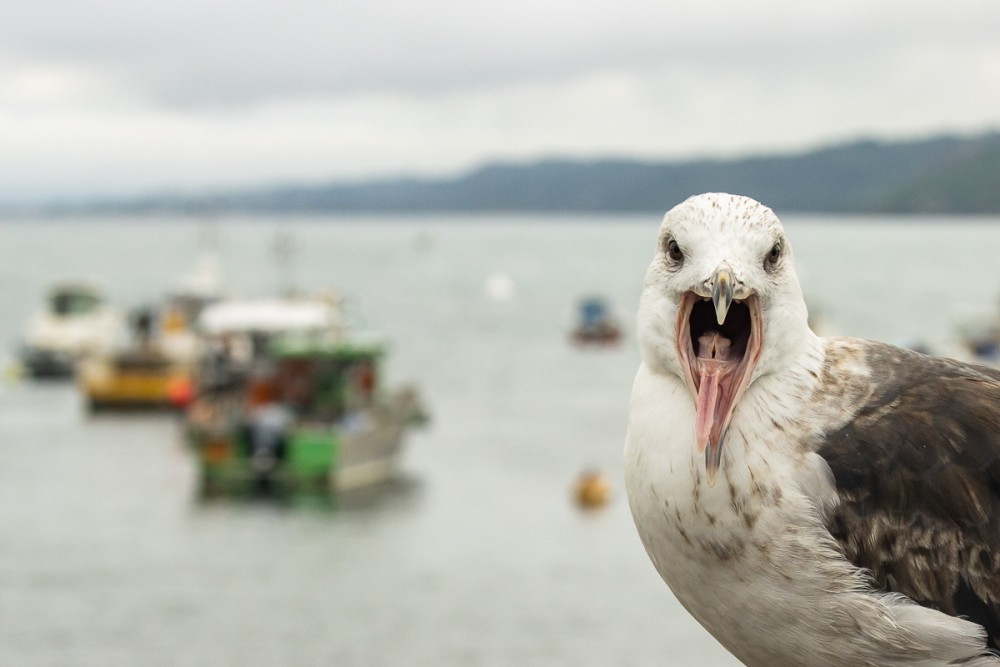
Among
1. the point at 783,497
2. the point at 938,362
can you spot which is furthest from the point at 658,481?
the point at 938,362

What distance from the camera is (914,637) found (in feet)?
14.1

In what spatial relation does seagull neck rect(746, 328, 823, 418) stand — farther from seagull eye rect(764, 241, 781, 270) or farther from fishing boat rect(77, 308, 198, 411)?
fishing boat rect(77, 308, 198, 411)

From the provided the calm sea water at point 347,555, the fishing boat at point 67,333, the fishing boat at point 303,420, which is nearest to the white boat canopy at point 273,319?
the fishing boat at point 303,420

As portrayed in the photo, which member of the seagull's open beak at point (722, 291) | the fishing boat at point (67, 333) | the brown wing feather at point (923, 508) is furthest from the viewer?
the fishing boat at point (67, 333)

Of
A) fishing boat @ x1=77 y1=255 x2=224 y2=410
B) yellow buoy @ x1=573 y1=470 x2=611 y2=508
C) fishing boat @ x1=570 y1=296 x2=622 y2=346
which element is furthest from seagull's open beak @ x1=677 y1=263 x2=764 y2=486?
fishing boat @ x1=570 y1=296 x2=622 y2=346

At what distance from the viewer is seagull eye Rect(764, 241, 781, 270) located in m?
4.17

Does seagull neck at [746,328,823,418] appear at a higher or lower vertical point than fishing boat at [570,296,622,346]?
higher

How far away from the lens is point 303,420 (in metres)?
36.7

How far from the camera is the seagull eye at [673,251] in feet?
13.7

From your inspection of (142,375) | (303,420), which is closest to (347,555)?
(303,420)

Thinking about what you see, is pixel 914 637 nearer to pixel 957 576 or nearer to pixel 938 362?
pixel 957 576

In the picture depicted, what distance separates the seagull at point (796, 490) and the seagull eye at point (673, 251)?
0.4 inches

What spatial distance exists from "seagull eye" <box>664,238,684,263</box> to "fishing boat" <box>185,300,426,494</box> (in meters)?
31.3

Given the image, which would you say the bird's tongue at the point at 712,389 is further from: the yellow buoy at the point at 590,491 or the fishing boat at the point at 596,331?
the fishing boat at the point at 596,331
